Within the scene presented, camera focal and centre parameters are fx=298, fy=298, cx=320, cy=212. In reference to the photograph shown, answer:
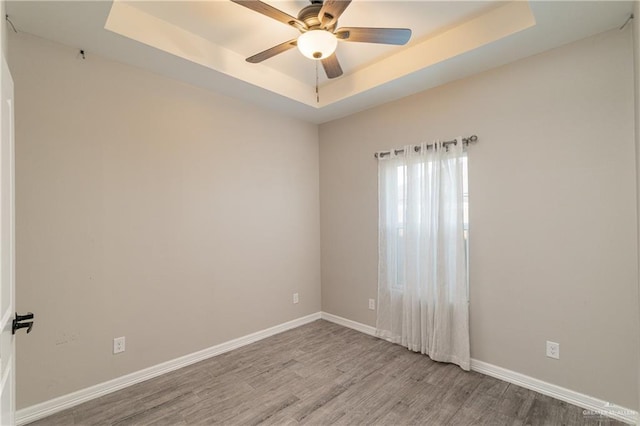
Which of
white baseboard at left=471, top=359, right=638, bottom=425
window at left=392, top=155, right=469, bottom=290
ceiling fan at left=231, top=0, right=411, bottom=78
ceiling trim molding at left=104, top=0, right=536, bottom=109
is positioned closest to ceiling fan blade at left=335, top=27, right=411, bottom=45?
ceiling fan at left=231, top=0, right=411, bottom=78

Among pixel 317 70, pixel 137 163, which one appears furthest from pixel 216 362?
pixel 317 70

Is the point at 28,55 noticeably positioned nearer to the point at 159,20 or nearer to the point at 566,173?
A: the point at 159,20

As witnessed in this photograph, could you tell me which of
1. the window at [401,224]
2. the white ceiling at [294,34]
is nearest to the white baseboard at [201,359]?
the window at [401,224]

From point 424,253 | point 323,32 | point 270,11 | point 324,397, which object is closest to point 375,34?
point 323,32

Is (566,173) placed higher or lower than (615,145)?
lower

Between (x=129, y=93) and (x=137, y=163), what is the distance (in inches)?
23.5

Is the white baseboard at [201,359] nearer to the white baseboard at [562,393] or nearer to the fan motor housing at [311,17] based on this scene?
the white baseboard at [562,393]

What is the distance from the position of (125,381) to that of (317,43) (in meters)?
3.03

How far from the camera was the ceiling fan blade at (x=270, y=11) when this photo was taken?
1.68 meters

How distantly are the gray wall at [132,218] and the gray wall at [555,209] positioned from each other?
2.11 metres

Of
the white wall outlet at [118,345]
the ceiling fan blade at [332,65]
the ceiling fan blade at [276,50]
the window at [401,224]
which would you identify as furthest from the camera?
the window at [401,224]

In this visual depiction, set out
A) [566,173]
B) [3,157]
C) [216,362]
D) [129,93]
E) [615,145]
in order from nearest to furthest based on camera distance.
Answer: [3,157]
[615,145]
[566,173]
[129,93]
[216,362]

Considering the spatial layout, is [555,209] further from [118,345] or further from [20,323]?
[118,345]

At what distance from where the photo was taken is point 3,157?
4.14 feet
